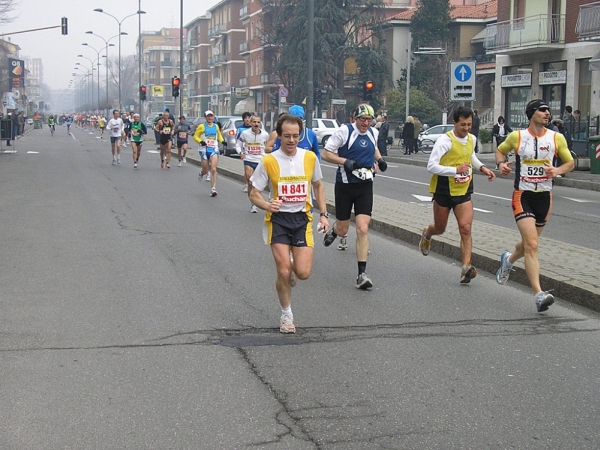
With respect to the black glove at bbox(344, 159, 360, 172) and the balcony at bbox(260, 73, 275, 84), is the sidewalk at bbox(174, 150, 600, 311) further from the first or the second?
the balcony at bbox(260, 73, 275, 84)

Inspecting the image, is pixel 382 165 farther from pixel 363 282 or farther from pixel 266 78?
pixel 266 78

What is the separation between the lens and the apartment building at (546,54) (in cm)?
3547

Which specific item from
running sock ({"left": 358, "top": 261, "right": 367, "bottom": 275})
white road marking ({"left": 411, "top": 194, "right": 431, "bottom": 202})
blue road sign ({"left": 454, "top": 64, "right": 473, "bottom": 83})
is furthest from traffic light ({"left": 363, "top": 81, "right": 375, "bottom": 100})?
running sock ({"left": 358, "top": 261, "right": 367, "bottom": 275})

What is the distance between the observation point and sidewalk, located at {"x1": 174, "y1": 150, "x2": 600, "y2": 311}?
8.32 m


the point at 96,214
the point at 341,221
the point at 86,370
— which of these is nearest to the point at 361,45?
the point at 96,214

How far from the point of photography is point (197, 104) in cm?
12081

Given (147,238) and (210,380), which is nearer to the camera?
(210,380)

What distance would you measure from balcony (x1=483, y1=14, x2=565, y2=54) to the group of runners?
1155 inches

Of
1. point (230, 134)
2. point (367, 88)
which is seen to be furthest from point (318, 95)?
point (230, 134)

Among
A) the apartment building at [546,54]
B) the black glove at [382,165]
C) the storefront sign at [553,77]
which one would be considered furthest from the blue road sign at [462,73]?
the black glove at [382,165]

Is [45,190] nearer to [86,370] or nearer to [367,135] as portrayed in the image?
[367,135]

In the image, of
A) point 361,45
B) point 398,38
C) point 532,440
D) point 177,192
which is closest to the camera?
point 532,440

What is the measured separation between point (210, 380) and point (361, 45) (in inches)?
2220

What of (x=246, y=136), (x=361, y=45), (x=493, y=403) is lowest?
(x=493, y=403)
